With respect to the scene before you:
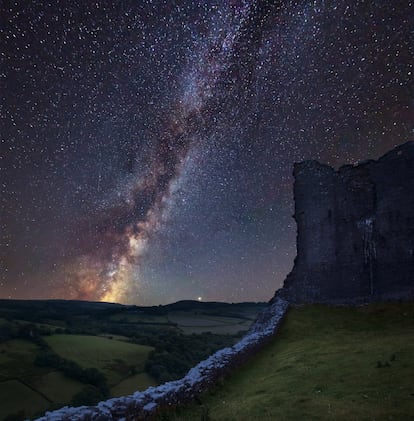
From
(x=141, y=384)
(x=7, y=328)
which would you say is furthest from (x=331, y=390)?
(x=7, y=328)

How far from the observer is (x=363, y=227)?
951 inches

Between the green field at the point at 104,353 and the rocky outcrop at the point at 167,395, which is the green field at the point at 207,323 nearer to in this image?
the green field at the point at 104,353

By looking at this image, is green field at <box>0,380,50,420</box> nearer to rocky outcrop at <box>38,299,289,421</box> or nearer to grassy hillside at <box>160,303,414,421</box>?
rocky outcrop at <box>38,299,289,421</box>

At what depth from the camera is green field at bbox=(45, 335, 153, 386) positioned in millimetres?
51688

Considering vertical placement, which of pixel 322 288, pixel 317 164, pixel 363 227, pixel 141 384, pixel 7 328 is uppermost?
pixel 317 164

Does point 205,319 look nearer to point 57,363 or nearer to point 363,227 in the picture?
point 57,363

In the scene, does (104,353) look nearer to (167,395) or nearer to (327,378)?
(167,395)

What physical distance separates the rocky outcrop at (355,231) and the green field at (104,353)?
34769 mm

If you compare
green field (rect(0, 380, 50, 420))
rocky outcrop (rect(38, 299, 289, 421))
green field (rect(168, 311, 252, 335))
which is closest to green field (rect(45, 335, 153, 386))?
green field (rect(0, 380, 50, 420))

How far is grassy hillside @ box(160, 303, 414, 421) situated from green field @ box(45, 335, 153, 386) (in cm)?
3875

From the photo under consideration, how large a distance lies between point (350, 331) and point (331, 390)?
9.43 meters

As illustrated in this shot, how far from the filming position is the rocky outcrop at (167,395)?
733cm

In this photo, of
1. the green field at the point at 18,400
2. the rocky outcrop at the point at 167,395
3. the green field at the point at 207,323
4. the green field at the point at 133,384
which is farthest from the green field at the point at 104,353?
the rocky outcrop at the point at 167,395

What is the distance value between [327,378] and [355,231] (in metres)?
15.5
